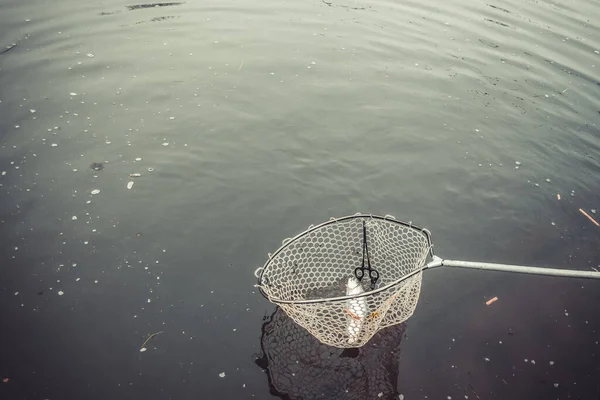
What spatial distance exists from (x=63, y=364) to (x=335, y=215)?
3473 mm

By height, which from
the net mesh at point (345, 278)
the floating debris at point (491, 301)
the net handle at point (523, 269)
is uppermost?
the net handle at point (523, 269)

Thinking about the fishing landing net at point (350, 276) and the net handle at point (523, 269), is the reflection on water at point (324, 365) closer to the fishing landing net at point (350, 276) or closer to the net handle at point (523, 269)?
the fishing landing net at point (350, 276)

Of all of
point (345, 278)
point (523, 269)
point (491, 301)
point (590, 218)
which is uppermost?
point (523, 269)

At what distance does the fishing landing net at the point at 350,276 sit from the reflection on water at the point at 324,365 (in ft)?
0.74

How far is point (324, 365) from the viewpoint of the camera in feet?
14.5

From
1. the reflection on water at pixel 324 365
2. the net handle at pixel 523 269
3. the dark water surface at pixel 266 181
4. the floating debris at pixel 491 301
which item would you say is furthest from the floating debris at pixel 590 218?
the reflection on water at pixel 324 365

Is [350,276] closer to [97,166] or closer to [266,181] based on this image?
[266,181]

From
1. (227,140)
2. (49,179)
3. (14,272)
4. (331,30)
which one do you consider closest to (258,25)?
(331,30)

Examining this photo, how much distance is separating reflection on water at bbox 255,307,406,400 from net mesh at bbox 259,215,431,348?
23cm

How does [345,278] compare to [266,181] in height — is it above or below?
below

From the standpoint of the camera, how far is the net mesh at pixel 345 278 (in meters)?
4.12

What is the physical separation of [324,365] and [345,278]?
1081mm

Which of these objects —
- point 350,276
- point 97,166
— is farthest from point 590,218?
point 97,166

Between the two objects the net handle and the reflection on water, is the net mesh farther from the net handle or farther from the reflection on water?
the net handle
